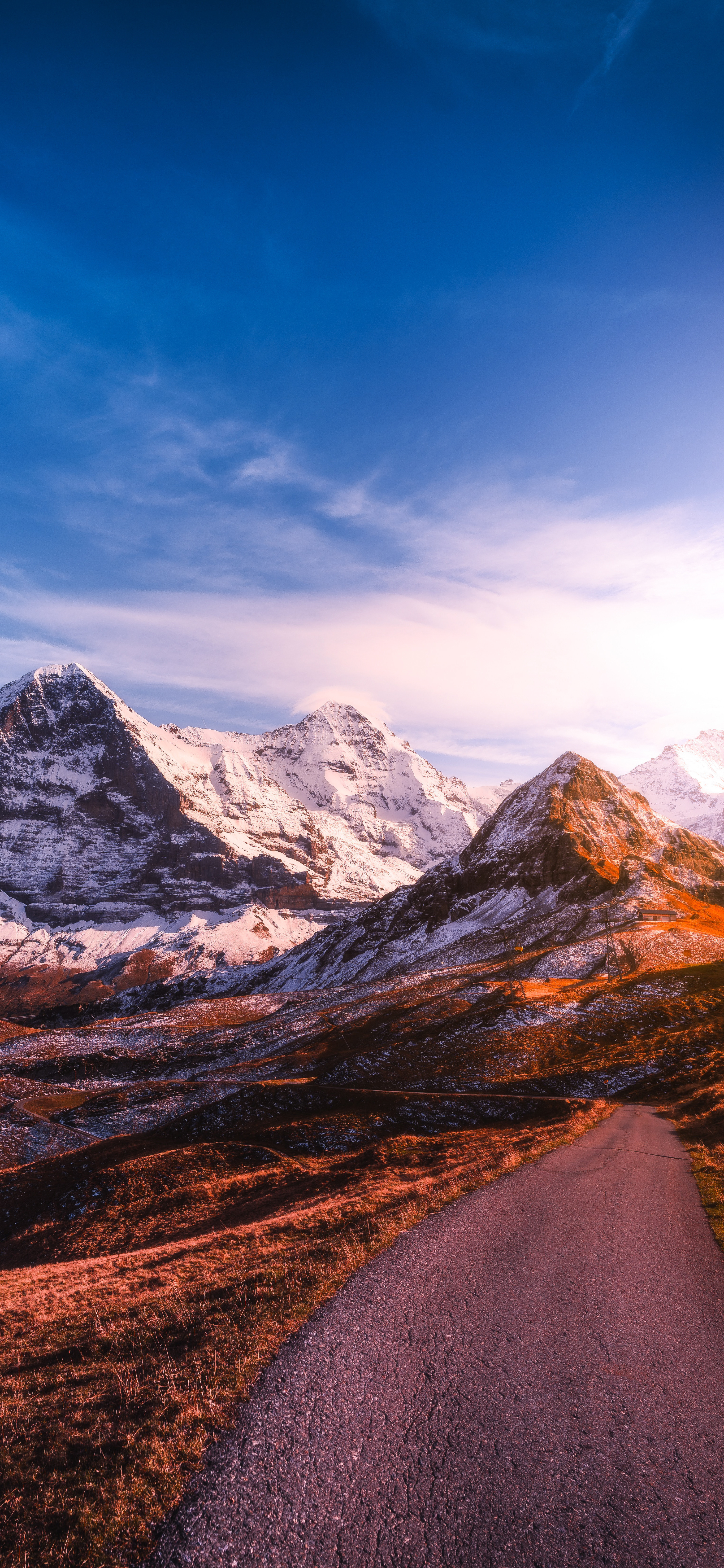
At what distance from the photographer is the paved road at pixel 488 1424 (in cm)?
564

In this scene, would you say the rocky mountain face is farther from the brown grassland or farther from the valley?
the brown grassland

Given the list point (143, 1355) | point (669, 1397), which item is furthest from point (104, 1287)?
point (669, 1397)

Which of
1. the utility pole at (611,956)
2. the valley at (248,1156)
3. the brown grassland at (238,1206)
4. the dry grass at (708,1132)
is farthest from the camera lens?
the utility pole at (611,956)

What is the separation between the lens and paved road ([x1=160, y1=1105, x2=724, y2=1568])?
564 cm

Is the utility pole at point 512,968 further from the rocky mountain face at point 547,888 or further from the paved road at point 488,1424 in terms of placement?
the paved road at point 488,1424

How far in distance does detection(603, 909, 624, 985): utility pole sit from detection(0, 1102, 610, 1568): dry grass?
50510 millimetres

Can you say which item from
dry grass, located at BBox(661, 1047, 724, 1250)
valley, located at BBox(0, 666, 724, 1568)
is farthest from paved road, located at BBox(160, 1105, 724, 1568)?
dry grass, located at BBox(661, 1047, 724, 1250)

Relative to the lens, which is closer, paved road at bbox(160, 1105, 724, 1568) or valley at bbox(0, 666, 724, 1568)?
paved road at bbox(160, 1105, 724, 1568)

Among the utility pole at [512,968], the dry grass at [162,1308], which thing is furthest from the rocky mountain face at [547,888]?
the dry grass at [162,1308]

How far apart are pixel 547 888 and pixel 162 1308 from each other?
140587 mm

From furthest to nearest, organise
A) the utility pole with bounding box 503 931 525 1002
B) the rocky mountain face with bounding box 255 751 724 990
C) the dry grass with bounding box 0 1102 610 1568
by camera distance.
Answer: the rocky mountain face with bounding box 255 751 724 990 < the utility pole with bounding box 503 931 525 1002 < the dry grass with bounding box 0 1102 610 1568

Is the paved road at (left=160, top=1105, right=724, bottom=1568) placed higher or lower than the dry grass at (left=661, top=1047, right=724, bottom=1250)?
higher

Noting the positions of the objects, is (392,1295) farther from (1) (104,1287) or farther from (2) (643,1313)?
(1) (104,1287)

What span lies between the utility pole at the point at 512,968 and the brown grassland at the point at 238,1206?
6.79 metres
